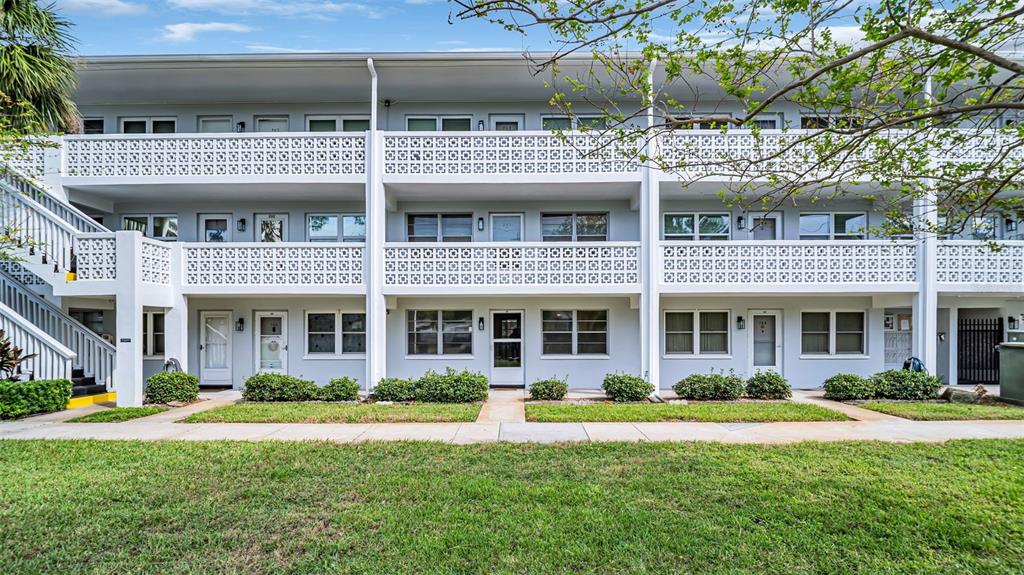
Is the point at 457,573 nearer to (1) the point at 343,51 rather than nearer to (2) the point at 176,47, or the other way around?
(1) the point at 343,51

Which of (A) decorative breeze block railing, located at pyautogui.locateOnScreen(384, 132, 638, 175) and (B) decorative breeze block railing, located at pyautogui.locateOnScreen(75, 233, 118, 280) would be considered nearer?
(B) decorative breeze block railing, located at pyautogui.locateOnScreen(75, 233, 118, 280)

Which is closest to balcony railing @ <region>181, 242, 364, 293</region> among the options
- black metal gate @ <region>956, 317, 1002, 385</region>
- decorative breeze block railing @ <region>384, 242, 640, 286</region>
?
decorative breeze block railing @ <region>384, 242, 640, 286</region>

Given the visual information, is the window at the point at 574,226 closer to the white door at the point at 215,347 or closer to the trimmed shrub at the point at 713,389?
the trimmed shrub at the point at 713,389

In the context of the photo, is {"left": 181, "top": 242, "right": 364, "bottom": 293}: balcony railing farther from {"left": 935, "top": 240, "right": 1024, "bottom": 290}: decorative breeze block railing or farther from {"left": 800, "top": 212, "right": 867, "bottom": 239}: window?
{"left": 935, "top": 240, "right": 1024, "bottom": 290}: decorative breeze block railing

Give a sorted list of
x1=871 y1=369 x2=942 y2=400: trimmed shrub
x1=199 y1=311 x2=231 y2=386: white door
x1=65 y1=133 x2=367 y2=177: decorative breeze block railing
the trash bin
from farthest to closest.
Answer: x1=199 y1=311 x2=231 y2=386: white door < x1=65 y1=133 x2=367 y2=177: decorative breeze block railing < x1=871 y1=369 x2=942 y2=400: trimmed shrub < the trash bin

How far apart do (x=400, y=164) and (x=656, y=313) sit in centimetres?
735

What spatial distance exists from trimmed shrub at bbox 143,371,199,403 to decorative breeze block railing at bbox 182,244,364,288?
7.67ft

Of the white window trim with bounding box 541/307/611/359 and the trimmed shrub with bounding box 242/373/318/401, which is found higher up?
the white window trim with bounding box 541/307/611/359

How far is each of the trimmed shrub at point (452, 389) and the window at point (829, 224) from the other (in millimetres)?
9977

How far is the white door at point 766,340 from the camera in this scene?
13.8 m

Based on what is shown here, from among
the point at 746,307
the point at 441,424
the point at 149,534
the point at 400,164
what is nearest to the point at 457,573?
the point at 149,534

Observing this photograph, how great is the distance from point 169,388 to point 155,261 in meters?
2.98

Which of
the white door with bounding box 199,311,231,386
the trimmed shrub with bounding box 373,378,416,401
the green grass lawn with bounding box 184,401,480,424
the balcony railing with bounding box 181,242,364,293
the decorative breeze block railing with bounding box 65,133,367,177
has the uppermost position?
the decorative breeze block railing with bounding box 65,133,367,177

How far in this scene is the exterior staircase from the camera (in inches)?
405
